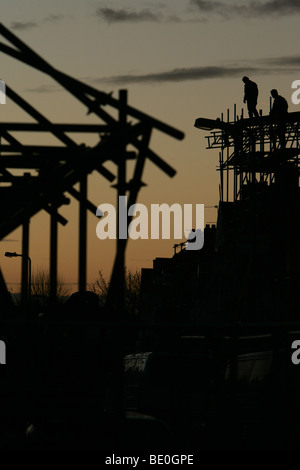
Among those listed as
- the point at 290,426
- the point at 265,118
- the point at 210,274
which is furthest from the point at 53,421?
the point at 210,274

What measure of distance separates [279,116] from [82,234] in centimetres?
3781

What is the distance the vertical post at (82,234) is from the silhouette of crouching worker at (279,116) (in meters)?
35.8

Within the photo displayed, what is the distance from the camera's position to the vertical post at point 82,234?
45.6 feet

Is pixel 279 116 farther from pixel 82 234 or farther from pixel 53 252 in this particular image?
pixel 82 234

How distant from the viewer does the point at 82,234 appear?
13992mm

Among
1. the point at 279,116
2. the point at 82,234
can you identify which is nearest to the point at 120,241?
the point at 82,234

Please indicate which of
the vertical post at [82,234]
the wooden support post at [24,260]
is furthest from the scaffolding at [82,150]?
the wooden support post at [24,260]

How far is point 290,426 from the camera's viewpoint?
14641mm

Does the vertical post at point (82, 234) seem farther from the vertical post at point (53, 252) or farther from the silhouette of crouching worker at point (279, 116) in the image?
the silhouette of crouching worker at point (279, 116)

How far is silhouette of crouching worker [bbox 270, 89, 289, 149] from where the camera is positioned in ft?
164

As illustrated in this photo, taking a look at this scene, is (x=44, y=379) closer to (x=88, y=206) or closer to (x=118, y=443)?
(x=118, y=443)

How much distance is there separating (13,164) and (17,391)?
2869mm

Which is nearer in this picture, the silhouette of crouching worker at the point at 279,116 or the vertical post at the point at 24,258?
the vertical post at the point at 24,258

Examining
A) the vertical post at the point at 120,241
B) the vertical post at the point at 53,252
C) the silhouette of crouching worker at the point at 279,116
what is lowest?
the vertical post at the point at 120,241
